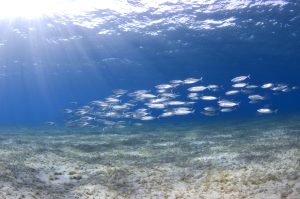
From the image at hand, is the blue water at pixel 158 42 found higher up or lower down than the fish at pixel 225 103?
higher up

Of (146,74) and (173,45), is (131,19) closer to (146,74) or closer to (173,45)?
(173,45)

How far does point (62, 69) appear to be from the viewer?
215 ft

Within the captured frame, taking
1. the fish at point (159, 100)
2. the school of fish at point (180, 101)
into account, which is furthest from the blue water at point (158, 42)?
the fish at point (159, 100)

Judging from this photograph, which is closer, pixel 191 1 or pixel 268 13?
pixel 191 1

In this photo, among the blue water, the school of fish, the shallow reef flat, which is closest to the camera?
the shallow reef flat

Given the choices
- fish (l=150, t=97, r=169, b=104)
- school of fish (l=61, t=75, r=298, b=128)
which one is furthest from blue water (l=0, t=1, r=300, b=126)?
fish (l=150, t=97, r=169, b=104)

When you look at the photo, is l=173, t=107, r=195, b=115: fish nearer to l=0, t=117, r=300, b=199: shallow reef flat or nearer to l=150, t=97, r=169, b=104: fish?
l=150, t=97, r=169, b=104: fish

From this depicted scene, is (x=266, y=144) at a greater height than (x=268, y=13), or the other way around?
(x=268, y=13)

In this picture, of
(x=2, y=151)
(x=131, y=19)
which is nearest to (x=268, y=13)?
(x=131, y=19)

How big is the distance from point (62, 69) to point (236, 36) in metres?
38.0

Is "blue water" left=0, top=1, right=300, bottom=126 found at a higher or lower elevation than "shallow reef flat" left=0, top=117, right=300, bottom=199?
higher

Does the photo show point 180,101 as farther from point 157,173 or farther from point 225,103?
point 157,173

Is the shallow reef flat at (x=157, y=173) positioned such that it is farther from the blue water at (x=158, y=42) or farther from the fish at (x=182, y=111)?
the blue water at (x=158, y=42)

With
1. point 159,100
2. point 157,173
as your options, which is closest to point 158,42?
point 159,100
